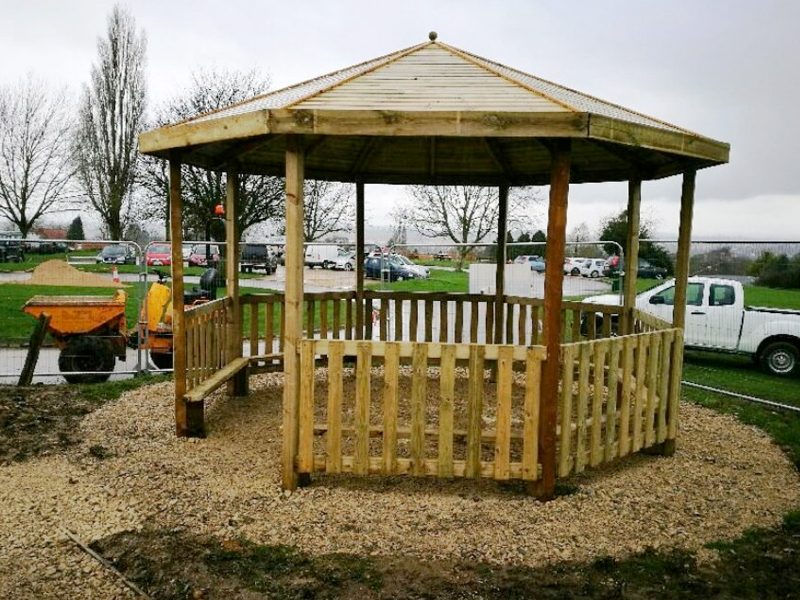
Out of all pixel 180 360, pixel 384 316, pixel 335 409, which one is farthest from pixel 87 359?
pixel 335 409

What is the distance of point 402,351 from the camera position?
473 centimetres

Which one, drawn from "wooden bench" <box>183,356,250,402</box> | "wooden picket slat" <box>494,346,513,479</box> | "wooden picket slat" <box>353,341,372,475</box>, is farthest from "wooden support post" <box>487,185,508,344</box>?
"wooden picket slat" <box>353,341,372,475</box>

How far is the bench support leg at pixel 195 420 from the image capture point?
6.11 meters

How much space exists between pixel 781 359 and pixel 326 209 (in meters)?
21.5

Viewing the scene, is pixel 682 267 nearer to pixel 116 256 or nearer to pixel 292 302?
pixel 292 302

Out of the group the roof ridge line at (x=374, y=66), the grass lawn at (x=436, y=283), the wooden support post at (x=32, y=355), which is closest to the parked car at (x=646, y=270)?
the grass lawn at (x=436, y=283)

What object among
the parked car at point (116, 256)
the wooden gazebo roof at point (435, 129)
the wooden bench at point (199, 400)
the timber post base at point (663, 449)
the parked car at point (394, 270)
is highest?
the wooden gazebo roof at point (435, 129)

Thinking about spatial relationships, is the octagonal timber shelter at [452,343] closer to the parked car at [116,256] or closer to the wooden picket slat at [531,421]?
the wooden picket slat at [531,421]

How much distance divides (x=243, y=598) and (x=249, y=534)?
0.74 meters

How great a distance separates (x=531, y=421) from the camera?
480 cm

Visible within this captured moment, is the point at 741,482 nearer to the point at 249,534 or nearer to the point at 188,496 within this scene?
the point at 249,534

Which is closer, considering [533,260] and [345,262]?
[533,260]

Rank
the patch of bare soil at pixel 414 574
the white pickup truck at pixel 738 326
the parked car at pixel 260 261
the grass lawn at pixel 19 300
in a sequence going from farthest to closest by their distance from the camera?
the parked car at pixel 260 261, the white pickup truck at pixel 738 326, the grass lawn at pixel 19 300, the patch of bare soil at pixel 414 574

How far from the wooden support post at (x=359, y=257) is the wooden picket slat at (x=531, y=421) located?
4179mm
